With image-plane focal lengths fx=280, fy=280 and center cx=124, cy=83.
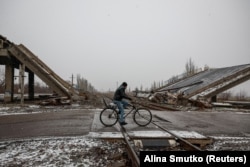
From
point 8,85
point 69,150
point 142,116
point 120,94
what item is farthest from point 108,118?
point 8,85

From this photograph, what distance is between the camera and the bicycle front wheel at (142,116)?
12.4 m

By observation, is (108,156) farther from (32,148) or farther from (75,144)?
(32,148)

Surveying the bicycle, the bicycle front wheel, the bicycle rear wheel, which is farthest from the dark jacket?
the bicycle front wheel

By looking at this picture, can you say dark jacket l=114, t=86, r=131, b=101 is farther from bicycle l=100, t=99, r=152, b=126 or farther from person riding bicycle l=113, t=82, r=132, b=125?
bicycle l=100, t=99, r=152, b=126

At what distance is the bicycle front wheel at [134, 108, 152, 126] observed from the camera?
12.4 meters

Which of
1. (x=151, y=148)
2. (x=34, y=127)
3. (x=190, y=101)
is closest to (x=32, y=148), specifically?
(x=151, y=148)

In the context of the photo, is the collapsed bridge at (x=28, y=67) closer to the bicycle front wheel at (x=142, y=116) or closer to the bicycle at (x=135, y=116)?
the bicycle at (x=135, y=116)

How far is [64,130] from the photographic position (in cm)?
1119

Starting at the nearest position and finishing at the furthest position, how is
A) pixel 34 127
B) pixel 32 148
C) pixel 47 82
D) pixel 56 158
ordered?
pixel 56 158, pixel 32 148, pixel 34 127, pixel 47 82

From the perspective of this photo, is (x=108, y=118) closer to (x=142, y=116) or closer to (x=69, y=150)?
(x=142, y=116)

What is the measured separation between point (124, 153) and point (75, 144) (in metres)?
1.80

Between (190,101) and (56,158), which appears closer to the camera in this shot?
(56,158)

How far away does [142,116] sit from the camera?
1252 cm

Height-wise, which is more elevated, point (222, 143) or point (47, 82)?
point (47, 82)
